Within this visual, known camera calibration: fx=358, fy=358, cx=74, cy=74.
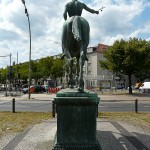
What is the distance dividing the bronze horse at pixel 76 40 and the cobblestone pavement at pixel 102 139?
181cm

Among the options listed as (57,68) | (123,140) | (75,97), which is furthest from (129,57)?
(57,68)

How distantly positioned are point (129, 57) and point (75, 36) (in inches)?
1510

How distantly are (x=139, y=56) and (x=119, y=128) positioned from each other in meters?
35.8

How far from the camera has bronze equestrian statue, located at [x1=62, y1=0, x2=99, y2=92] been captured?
29.6ft

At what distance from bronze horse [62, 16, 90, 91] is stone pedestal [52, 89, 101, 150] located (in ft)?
2.65

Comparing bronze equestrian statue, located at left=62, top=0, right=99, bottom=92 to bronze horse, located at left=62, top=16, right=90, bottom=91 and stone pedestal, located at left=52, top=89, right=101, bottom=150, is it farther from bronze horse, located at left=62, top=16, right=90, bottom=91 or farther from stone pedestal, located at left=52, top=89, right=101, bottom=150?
stone pedestal, located at left=52, top=89, right=101, bottom=150

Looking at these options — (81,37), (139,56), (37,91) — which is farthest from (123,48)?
(81,37)

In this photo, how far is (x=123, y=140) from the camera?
1002 cm

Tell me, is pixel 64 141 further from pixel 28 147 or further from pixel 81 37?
pixel 81 37

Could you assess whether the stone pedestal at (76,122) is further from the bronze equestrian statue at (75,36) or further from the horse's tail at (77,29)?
the horse's tail at (77,29)

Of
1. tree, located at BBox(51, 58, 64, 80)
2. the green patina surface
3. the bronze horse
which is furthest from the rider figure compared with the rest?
tree, located at BBox(51, 58, 64, 80)

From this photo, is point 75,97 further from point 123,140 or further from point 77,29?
point 123,140

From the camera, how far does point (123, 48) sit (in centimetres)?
4847

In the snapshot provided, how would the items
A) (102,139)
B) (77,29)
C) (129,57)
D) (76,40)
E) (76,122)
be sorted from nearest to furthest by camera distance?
(76,122), (77,29), (76,40), (102,139), (129,57)
